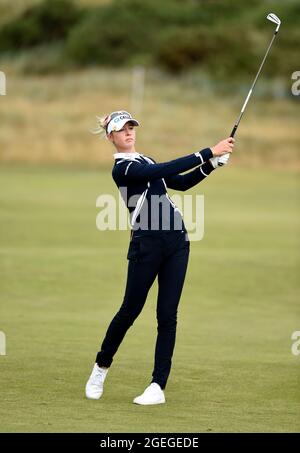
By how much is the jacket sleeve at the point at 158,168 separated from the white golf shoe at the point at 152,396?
4.82 feet

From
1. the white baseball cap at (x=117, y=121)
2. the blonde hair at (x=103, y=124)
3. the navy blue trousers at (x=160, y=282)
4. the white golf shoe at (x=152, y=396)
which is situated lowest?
the white golf shoe at (x=152, y=396)

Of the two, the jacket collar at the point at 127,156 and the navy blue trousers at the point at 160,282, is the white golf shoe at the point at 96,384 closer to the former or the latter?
the navy blue trousers at the point at 160,282

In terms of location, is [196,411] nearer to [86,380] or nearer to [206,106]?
[86,380]

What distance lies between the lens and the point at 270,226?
2511cm

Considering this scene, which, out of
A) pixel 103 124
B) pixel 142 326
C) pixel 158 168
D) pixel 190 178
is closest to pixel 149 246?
pixel 158 168

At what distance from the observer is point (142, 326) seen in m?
12.9

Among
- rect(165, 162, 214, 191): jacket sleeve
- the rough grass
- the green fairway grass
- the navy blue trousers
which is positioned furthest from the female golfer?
the rough grass

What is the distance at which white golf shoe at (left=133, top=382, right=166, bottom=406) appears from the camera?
8.20m

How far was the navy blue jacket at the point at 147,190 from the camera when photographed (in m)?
8.15

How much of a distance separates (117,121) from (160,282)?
119cm

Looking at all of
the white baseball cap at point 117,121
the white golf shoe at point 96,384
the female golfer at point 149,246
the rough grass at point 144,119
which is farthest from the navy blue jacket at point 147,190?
the rough grass at point 144,119

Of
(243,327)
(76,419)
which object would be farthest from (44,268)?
(76,419)

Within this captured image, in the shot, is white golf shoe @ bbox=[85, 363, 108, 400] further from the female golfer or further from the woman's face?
the woman's face
